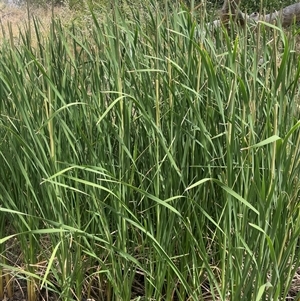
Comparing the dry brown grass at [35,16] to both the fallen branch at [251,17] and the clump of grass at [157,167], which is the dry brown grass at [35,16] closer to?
the clump of grass at [157,167]

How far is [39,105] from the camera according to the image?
2.99 ft

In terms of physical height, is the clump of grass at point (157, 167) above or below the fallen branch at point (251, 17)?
below

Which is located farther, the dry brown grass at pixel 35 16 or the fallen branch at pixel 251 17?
the dry brown grass at pixel 35 16

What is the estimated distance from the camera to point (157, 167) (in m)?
0.74

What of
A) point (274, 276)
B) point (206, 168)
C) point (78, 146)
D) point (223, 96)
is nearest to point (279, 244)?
point (274, 276)

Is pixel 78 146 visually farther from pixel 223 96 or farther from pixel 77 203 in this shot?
pixel 223 96

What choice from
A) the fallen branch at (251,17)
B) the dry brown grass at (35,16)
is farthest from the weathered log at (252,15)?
the dry brown grass at (35,16)

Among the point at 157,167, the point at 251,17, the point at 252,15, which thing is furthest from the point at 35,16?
the point at 252,15

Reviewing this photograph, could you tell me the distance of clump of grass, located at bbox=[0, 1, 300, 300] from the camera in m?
0.71

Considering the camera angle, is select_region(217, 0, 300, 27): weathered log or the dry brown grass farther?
the dry brown grass

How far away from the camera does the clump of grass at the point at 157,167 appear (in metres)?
0.71

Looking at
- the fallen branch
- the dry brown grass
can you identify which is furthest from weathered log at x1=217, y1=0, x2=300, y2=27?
the dry brown grass

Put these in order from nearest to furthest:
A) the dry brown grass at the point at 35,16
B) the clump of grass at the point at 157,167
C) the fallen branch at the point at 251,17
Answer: the clump of grass at the point at 157,167
the fallen branch at the point at 251,17
the dry brown grass at the point at 35,16

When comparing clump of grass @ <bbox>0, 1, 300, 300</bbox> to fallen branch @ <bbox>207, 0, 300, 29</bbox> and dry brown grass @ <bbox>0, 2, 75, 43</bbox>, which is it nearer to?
fallen branch @ <bbox>207, 0, 300, 29</bbox>
